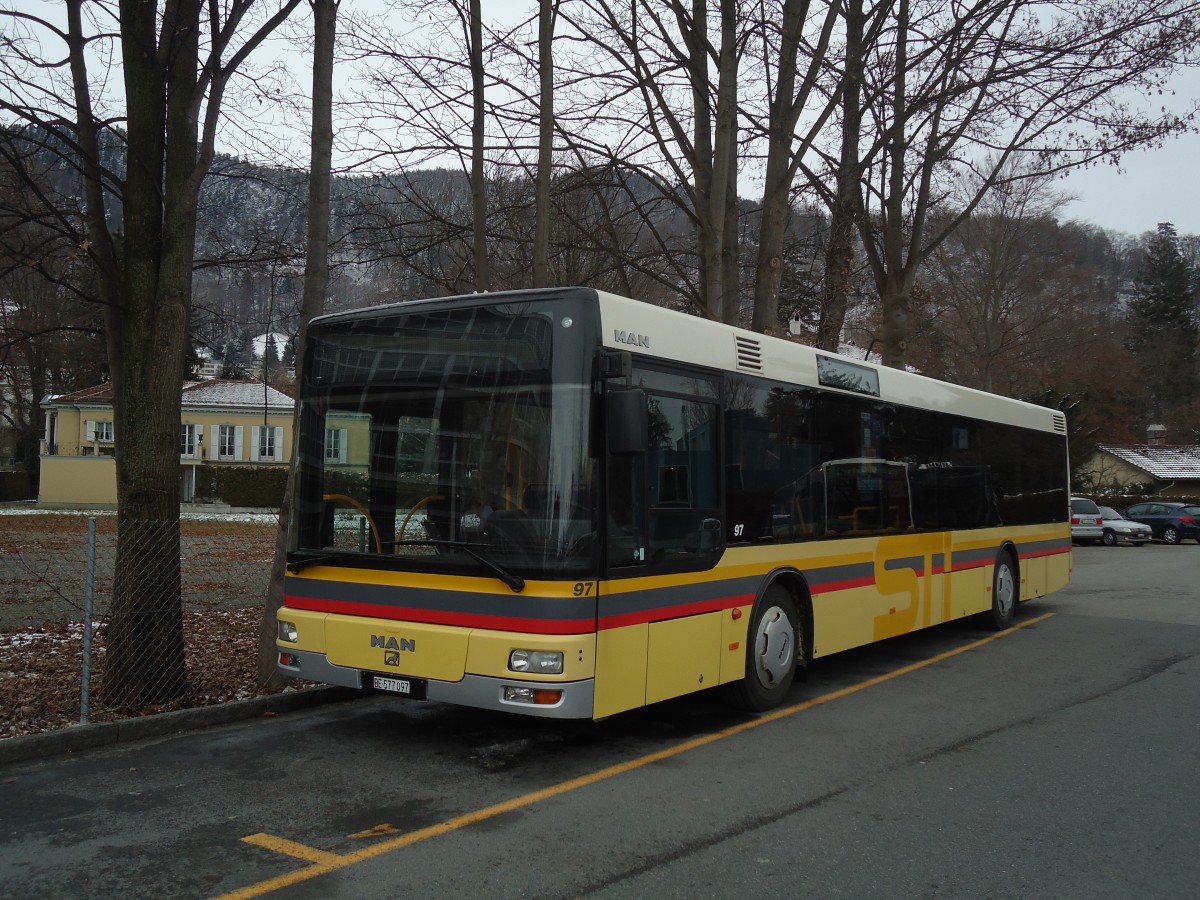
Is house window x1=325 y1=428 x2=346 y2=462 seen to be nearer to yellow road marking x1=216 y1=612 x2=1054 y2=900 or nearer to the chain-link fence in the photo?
the chain-link fence

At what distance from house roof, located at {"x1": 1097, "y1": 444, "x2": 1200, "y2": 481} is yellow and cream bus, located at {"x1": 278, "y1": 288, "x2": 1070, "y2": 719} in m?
59.2

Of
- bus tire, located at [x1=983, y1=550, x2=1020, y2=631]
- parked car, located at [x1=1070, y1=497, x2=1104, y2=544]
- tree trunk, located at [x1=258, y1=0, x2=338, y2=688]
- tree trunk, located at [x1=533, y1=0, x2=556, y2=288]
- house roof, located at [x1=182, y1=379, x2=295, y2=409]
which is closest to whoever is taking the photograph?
tree trunk, located at [x1=258, y1=0, x2=338, y2=688]

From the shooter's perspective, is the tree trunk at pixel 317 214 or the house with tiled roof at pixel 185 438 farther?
the house with tiled roof at pixel 185 438

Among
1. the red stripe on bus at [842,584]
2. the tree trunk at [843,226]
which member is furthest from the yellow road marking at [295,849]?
the tree trunk at [843,226]

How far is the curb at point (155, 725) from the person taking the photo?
627cm

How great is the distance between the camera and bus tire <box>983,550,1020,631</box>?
12.8m

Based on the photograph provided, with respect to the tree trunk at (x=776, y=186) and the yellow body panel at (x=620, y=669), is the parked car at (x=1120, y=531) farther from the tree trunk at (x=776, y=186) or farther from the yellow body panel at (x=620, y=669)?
the yellow body panel at (x=620, y=669)

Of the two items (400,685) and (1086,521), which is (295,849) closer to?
(400,685)

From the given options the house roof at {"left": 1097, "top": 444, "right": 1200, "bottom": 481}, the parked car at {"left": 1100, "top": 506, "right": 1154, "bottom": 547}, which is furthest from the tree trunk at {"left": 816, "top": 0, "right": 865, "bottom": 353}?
the house roof at {"left": 1097, "top": 444, "right": 1200, "bottom": 481}

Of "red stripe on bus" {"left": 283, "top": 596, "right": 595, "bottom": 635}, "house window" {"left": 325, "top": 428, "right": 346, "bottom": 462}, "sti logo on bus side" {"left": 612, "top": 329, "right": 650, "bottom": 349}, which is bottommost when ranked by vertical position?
"red stripe on bus" {"left": 283, "top": 596, "right": 595, "bottom": 635}

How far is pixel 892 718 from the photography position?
7.84m

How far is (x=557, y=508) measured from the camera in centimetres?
598

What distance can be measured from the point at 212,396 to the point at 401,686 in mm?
49572

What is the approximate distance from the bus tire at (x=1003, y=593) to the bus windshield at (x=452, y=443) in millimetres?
8483
